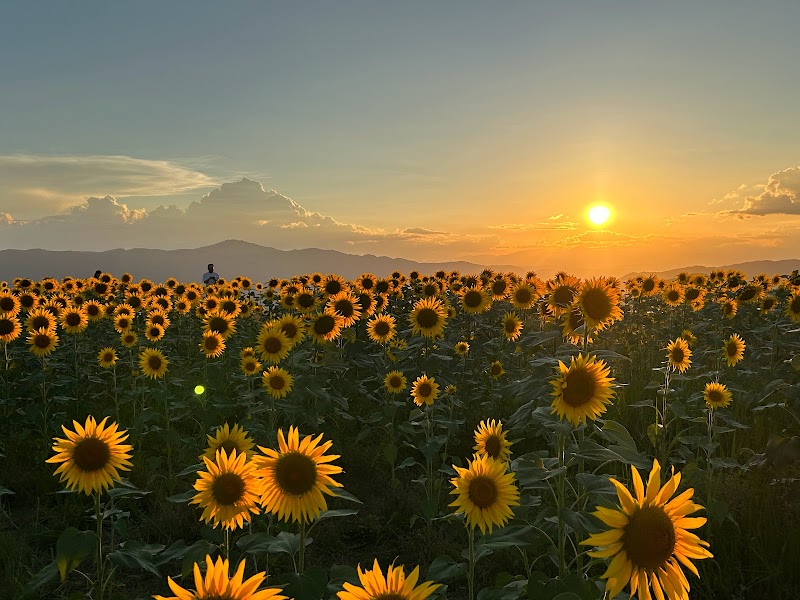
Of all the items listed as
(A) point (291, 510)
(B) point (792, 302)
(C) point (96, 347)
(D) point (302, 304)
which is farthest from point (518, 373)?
(C) point (96, 347)

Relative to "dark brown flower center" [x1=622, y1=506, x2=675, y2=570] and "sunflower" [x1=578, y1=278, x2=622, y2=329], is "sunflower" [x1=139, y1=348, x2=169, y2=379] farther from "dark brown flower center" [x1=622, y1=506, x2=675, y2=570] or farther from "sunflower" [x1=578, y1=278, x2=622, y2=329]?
"dark brown flower center" [x1=622, y1=506, x2=675, y2=570]

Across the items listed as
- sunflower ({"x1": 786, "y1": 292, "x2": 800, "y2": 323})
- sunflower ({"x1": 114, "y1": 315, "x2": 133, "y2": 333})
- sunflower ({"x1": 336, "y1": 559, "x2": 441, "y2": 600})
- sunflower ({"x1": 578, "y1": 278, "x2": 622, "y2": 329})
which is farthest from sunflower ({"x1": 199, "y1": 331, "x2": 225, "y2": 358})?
sunflower ({"x1": 786, "y1": 292, "x2": 800, "y2": 323})

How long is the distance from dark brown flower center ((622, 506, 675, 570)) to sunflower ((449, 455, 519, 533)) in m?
1.21

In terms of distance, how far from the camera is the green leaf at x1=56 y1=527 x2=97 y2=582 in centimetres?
319

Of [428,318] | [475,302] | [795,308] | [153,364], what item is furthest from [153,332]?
[795,308]

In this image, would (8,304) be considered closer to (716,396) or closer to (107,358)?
(107,358)

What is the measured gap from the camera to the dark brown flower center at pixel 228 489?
3100 millimetres

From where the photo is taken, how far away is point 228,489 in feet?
10.2

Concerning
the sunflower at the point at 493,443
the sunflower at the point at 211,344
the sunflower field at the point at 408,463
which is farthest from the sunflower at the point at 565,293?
the sunflower at the point at 211,344

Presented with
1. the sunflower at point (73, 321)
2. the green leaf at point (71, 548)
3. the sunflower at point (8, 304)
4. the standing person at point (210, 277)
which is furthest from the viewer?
the standing person at point (210, 277)

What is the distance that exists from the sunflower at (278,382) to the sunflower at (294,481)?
3.54 m

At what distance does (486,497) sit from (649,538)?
1.31 metres

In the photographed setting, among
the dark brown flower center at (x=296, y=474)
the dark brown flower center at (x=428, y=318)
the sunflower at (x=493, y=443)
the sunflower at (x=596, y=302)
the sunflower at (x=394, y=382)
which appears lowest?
the sunflower at (x=394, y=382)

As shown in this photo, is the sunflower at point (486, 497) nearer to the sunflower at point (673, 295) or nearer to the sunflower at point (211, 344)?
the sunflower at point (211, 344)
